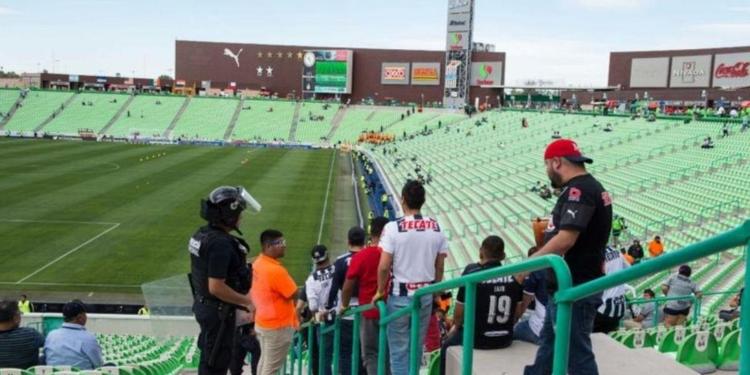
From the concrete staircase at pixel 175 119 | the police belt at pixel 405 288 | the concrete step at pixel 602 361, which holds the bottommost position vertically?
the concrete staircase at pixel 175 119

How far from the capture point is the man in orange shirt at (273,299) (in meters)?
5.93

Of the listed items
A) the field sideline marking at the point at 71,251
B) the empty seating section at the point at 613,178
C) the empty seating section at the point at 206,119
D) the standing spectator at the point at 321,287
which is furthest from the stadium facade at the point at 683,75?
the standing spectator at the point at 321,287

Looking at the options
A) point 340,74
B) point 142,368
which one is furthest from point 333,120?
point 142,368

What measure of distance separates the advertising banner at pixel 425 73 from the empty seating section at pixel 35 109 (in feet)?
134

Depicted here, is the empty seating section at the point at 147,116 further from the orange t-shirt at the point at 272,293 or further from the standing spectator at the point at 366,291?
the standing spectator at the point at 366,291

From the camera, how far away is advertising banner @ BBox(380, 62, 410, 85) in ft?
269

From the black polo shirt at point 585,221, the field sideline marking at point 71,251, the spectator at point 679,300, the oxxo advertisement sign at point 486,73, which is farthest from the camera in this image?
the oxxo advertisement sign at point 486,73

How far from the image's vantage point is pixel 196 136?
72688 millimetres

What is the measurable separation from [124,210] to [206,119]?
50.3 m

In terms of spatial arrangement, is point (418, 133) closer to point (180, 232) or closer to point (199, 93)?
point (199, 93)

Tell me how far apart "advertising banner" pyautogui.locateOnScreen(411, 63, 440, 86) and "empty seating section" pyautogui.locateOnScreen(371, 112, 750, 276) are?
3549 cm

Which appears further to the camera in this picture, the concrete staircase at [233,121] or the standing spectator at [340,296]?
the concrete staircase at [233,121]

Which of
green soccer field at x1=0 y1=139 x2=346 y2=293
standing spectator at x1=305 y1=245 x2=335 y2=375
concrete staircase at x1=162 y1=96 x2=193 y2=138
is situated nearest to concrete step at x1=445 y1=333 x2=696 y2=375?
standing spectator at x1=305 y1=245 x2=335 y2=375

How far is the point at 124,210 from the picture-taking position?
29.4 m
